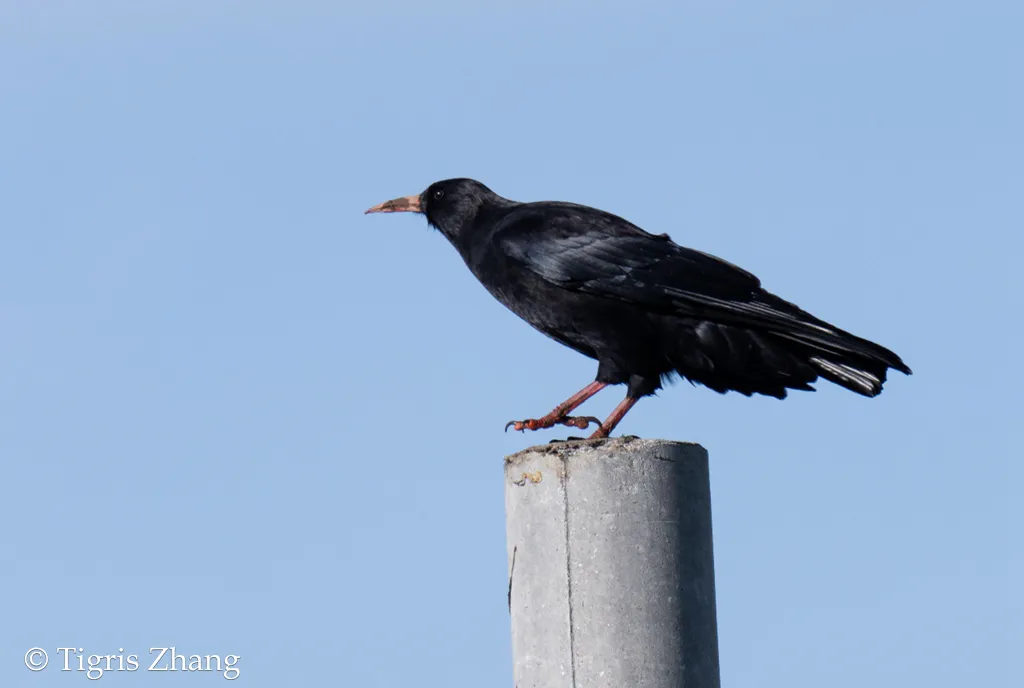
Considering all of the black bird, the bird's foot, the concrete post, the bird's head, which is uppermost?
the bird's head

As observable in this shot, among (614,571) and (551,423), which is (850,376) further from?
(614,571)

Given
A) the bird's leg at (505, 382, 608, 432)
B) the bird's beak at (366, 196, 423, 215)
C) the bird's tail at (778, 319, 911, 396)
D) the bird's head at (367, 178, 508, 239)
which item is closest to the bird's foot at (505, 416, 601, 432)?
the bird's leg at (505, 382, 608, 432)

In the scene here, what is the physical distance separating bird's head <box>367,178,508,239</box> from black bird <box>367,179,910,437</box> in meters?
0.77

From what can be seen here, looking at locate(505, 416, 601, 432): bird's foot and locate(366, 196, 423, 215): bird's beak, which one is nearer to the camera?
locate(505, 416, 601, 432): bird's foot

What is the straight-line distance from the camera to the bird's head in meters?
8.01

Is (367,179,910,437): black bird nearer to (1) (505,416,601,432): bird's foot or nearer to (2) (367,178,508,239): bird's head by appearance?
(1) (505,416,601,432): bird's foot

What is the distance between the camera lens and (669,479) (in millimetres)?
3883

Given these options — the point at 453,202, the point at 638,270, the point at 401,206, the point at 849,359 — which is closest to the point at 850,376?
the point at 849,359

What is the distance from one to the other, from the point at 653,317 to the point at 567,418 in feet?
2.11

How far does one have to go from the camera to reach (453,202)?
8.11 meters

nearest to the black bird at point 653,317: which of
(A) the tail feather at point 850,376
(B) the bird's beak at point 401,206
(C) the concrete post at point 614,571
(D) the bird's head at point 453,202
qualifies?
(A) the tail feather at point 850,376

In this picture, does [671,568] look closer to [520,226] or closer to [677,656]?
[677,656]

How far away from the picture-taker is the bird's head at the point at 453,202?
8.01 m

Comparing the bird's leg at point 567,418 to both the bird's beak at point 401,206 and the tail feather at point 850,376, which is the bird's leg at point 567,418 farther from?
the bird's beak at point 401,206
